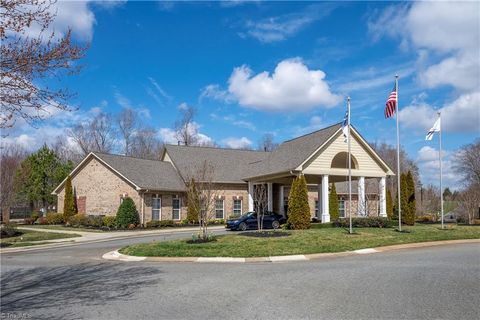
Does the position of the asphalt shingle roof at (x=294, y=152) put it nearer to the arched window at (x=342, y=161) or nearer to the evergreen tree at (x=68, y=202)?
the arched window at (x=342, y=161)

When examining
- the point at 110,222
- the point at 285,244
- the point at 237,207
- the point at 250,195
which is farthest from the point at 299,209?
the point at 110,222

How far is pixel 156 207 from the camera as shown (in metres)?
34.6

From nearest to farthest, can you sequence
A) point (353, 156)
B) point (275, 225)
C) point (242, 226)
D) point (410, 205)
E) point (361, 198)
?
point (410, 205) < point (242, 226) < point (361, 198) < point (275, 225) < point (353, 156)

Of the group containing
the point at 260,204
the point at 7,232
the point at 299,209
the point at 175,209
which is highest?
the point at 260,204

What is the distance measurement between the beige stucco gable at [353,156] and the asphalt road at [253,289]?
13.8m

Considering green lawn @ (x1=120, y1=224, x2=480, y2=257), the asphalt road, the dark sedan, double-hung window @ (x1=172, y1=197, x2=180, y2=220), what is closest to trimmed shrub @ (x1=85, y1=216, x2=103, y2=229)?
double-hung window @ (x1=172, y1=197, x2=180, y2=220)

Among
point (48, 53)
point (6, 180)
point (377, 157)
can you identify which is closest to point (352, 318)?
point (48, 53)

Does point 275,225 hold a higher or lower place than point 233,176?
lower

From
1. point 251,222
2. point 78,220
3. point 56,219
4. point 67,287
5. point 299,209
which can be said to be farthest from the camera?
point 56,219

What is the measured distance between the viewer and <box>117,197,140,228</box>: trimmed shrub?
31859 mm

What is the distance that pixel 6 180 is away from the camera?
36719 millimetres

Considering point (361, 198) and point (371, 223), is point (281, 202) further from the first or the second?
point (371, 223)

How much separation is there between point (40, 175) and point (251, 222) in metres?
28.6

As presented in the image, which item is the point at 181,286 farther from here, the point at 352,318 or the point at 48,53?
the point at 48,53
